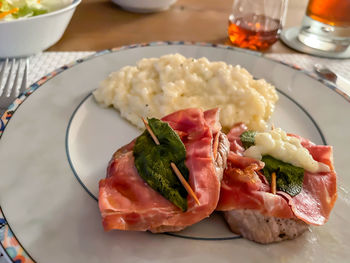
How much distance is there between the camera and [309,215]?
133 centimetres

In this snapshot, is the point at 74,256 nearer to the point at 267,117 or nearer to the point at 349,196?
the point at 349,196

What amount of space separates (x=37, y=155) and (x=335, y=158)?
1431mm

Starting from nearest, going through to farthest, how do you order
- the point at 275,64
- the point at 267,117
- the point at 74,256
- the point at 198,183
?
the point at 74,256 → the point at 198,183 → the point at 267,117 → the point at 275,64

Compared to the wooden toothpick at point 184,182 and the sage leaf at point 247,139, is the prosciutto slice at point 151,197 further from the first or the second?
the sage leaf at point 247,139

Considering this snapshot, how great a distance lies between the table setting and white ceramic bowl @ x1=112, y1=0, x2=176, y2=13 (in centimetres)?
1

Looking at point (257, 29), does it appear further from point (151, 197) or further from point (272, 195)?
point (151, 197)

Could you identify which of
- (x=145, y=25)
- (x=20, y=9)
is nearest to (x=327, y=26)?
(x=145, y=25)

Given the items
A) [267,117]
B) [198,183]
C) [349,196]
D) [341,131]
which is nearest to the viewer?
[198,183]

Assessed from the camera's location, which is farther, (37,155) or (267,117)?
(267,117)

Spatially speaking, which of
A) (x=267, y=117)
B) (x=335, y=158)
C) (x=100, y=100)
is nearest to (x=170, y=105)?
(x=100, y=100)

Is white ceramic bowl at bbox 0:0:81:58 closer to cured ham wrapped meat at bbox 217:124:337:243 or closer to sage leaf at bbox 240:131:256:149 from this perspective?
sage leaf at bbox 240:131:256:149

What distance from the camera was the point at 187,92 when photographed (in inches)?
80.9

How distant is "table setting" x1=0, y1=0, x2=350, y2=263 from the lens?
1.29 metres

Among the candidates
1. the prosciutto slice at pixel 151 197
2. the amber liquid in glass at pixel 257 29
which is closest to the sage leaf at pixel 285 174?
the prosciutto slice at pixel 151 197
